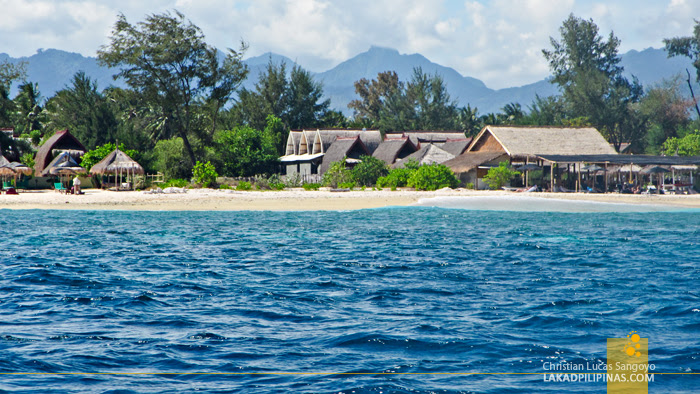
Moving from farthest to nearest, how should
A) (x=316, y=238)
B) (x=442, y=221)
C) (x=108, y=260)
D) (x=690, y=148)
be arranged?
(x=690, y=148) → (x=442, y=221) → (x=316, y=238) → (x=108, y=260)

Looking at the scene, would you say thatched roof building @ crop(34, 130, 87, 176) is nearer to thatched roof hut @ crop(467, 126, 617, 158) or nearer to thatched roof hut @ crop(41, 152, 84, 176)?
thatched roof hut @ crop(41, 152, 84, 176)

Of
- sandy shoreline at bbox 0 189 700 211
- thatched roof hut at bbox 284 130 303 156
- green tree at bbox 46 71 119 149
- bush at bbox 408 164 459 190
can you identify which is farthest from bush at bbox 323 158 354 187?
thatched roof hut at bbox 284 130 303 156

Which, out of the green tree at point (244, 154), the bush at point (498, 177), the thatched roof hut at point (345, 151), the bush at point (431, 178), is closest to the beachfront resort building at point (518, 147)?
the bush at point (498, 177)

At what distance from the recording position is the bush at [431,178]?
36469 mm

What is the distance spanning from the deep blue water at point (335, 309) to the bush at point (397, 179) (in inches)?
806

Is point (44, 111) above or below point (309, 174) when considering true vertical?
above

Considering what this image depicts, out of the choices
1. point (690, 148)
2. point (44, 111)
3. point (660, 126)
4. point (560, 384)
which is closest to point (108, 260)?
point (560, 384)

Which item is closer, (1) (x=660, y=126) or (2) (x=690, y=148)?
(2) (x=690, y=148)

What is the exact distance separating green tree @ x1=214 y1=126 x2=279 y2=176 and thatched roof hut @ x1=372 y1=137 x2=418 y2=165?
26.1ft

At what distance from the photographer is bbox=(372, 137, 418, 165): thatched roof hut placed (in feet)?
156

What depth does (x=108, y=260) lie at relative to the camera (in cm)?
1312

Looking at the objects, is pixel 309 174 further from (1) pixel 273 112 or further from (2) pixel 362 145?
(1) pixel 273 112

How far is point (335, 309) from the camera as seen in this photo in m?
8.41

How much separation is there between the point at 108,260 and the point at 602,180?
40445 mm
